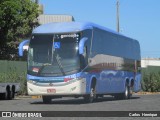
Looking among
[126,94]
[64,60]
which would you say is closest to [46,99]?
[64,60]

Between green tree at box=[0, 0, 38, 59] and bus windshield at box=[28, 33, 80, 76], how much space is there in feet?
56.8

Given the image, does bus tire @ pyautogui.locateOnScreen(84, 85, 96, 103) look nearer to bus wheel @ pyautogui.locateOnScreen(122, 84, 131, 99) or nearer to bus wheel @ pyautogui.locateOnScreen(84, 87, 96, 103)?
bus wheel @ pyautogui.locateOnScreen(84, 87, 96, 103)

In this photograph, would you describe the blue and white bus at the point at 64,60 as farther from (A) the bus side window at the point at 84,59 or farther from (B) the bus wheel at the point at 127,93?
(B) the bus wheel at the point at 127,93

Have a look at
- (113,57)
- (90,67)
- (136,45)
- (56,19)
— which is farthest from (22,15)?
(56,19)

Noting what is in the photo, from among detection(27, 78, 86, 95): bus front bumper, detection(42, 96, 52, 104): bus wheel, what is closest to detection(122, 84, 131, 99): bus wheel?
detection(42, 96, 52, 104): bus wheel

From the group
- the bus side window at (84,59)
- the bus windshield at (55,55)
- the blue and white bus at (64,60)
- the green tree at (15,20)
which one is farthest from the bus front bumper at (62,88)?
the green tree at (15,20)

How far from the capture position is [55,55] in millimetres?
23938

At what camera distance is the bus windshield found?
2389 cm

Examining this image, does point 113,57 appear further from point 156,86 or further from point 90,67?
point 156,86

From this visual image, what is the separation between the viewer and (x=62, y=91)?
78.0 ft

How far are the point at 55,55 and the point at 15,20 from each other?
63.7ft

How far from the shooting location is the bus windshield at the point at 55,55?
23891mm

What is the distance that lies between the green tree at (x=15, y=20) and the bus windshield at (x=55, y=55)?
1733 cm

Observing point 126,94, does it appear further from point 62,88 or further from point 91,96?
point 62,88
